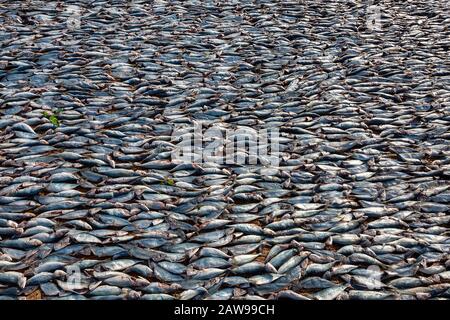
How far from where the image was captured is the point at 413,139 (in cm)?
804

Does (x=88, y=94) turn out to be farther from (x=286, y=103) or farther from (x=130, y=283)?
(x=130, y=283)

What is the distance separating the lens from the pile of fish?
223 inches

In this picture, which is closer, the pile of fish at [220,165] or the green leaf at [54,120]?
the pile of fish at [220,165]

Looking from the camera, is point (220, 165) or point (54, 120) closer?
point (220, 165)

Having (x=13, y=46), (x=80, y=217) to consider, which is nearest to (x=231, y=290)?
(x=80, y=217)

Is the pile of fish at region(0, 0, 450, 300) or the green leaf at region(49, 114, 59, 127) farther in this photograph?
the green leaf at region(49, 114, 59, 127)

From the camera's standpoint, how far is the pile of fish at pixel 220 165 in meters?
5.66

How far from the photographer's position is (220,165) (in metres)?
7.39

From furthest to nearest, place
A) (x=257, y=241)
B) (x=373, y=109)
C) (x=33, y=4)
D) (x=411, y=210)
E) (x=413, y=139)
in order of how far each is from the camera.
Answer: (x=33, y=4) → (x=373, y=109) → (x=413, y=139) → (x=411, y=210) → (x=257, y=241)

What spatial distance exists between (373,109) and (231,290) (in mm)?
4310

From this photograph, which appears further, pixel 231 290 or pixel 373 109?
pixel 373 109
